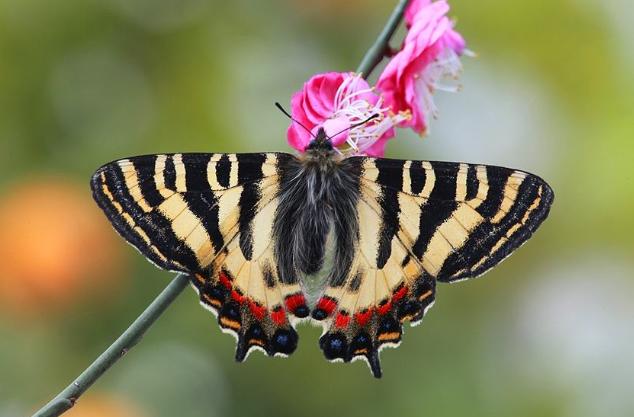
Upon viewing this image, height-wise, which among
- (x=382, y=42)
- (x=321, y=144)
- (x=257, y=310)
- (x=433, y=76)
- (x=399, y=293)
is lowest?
(x=257, y=310)

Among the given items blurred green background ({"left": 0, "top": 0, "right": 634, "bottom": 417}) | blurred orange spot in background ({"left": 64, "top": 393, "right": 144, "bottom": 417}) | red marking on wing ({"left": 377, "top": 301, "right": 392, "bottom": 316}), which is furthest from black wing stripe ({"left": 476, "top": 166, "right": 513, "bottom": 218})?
blurred orange spot in background ({"left": 64, "top": 393, "right": 144, "bottom": 417})

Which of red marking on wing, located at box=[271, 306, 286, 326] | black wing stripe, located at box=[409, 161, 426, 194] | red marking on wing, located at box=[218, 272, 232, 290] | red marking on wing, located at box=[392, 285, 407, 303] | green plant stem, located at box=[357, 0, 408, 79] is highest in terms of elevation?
green plant stem, located at box=[357, 0, 408, 79]

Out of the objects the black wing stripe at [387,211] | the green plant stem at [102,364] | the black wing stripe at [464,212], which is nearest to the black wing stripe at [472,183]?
the black wing stripe at [464,212]

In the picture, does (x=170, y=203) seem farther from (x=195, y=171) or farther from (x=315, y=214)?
(x=315, y=214)

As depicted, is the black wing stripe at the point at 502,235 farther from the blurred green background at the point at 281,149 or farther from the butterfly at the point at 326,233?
the blurred green background at the point at 281,149

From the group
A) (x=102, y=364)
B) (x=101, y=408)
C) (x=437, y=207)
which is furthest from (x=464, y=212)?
(x=101, y=408)

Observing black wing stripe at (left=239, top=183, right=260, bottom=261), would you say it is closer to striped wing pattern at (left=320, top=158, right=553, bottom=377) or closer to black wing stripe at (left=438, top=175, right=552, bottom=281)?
striped wing pattern at (left=320, top=158, right=553, bottom=377)
